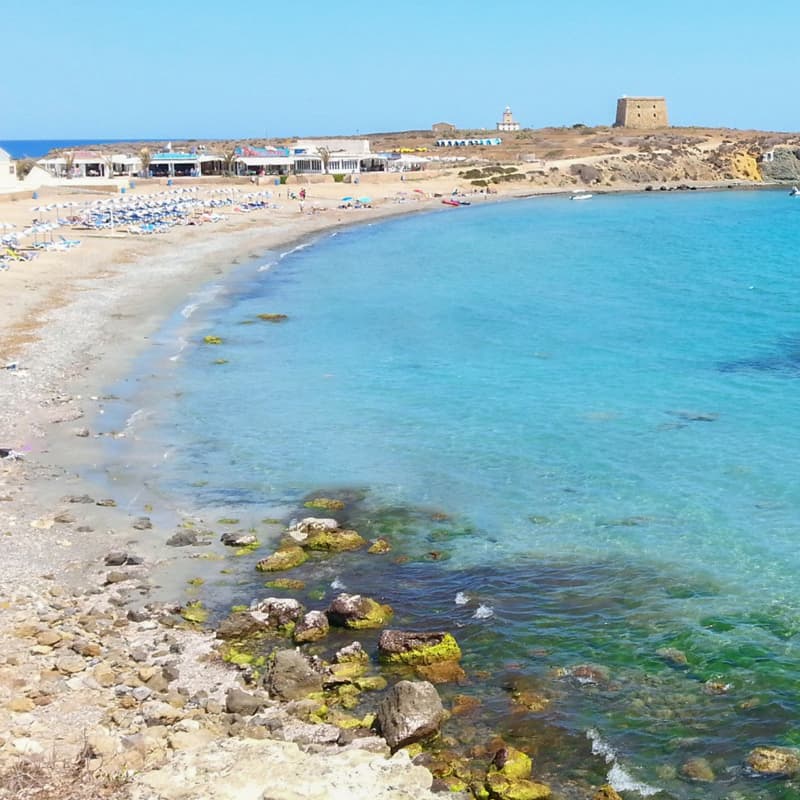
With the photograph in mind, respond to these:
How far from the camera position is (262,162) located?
114312 millimetres

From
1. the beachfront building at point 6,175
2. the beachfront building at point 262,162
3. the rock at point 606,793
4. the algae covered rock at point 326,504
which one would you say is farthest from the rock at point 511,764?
the beachfront building at point 262,162

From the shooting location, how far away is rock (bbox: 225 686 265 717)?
1192 centimetres

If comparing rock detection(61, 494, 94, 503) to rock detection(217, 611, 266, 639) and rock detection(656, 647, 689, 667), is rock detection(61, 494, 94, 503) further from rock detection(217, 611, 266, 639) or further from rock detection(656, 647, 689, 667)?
rock detection(656, 647, 689, 667)

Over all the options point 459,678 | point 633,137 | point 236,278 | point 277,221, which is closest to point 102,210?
point 277,221

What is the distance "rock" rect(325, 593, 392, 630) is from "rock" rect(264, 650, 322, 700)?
1308mm

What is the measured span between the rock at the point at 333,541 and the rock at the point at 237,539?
963 mm

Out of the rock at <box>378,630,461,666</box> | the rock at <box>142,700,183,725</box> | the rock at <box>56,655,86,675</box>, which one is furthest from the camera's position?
the rock at <box>378,630,461,666</box>

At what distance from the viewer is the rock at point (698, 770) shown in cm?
1108

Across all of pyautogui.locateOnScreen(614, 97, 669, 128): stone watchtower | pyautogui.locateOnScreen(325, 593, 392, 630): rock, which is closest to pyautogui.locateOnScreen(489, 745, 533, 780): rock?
pyautogui.locateOnScreen(325, 593, 392, 630): rock

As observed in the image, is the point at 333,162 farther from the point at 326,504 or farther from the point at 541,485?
the point at 326,504

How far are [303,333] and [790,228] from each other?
63.9m

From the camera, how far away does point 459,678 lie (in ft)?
43.0

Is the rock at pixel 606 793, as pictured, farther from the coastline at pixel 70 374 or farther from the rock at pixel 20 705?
the rock at pixel 20 705

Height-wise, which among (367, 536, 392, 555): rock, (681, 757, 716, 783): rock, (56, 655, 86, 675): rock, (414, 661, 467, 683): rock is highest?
(56, 655, 86, 675): rock
